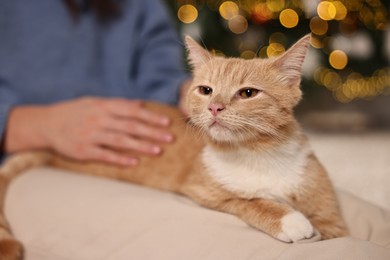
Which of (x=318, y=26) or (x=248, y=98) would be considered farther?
(x=318, y=26)

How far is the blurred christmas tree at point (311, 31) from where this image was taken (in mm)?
2549

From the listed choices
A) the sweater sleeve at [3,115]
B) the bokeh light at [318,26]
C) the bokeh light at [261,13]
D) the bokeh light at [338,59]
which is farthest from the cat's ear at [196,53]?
the bokeh light at [338,59]

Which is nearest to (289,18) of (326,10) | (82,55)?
(326,10)

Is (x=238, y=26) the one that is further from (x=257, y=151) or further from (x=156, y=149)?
(x=257, y=151)

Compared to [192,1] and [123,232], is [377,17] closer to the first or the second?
[192,1]

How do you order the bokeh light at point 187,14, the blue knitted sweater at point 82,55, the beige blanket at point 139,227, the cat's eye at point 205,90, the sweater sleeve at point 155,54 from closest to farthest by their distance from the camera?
1. the beige blanket at point 139,227
2. the cat's eye at point 205,90
3. the blue knitted sweater at point 82,55
4. the sweater sleeve at point 155,54
5. the bokeh light at point 187,14

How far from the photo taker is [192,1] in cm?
252

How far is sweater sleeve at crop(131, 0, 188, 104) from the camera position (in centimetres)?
171

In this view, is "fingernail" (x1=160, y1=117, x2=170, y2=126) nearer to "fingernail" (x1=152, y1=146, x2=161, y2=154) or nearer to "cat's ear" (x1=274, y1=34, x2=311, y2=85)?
"fingernail" (x1=152, y1=146, x2=161, y2=154)

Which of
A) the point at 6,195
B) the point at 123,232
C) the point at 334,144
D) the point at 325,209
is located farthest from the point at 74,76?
the point at 334,144

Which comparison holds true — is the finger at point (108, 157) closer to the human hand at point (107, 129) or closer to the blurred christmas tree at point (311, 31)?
the human hand at point (107, 129)

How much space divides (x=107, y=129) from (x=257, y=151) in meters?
0.50

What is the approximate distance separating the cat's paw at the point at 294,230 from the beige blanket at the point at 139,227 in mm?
17

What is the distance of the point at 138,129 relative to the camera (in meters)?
1.30
